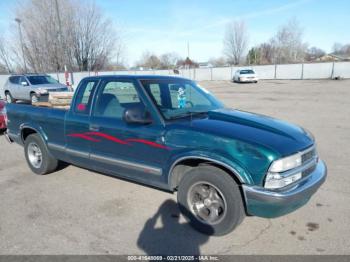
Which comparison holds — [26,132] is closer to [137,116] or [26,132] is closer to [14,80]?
[137,116]

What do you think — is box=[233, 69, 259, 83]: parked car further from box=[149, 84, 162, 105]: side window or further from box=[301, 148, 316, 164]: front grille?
box=[301, 148, 316, 164]: front grille

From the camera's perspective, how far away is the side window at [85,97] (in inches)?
175

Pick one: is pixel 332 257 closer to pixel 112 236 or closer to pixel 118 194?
pixel 112 236

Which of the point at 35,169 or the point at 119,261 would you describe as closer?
the point at 119,261

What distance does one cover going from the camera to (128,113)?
3.58m

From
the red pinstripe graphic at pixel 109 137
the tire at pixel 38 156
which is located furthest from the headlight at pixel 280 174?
the tire at pixel 38 156

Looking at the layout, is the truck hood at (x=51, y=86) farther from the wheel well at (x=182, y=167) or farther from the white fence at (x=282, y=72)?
the white fence at (x=282, y=72)

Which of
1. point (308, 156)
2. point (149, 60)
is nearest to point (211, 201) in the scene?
point (308, 156)

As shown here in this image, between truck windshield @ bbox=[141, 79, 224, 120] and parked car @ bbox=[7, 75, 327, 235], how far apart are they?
18mm

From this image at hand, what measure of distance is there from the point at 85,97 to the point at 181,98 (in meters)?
1.48

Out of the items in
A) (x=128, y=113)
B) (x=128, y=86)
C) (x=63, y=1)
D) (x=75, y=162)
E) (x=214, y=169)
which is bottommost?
(x=75, y=162)

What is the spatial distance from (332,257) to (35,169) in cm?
493

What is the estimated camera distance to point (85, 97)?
14.9 feet

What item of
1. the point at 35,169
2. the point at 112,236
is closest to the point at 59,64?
the point at 35,169
